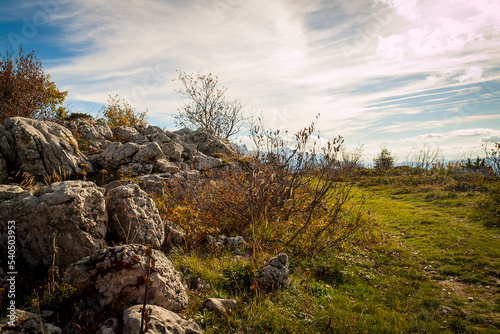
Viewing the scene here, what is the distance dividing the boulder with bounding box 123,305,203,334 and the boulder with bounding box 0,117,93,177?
24.2 feet

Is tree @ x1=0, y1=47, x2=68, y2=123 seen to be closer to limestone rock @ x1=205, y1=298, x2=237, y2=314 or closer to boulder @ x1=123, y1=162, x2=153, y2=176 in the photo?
boulder @ x1=123, y1=162, x2=153, y2=176

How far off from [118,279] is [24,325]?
979 millimetres

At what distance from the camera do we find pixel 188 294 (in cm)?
413

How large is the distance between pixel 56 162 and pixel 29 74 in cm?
1091

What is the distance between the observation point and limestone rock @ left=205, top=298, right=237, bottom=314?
3809mm

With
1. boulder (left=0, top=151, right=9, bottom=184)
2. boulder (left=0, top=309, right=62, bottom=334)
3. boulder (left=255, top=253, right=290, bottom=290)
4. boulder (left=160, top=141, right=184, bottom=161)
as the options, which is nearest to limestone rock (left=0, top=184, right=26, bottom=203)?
boulder (left=0, top=309, right=62, bottom=334)

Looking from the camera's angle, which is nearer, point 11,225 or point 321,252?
point 11,225

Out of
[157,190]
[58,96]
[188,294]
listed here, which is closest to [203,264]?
[188,294]

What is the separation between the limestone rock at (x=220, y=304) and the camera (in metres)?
3.81

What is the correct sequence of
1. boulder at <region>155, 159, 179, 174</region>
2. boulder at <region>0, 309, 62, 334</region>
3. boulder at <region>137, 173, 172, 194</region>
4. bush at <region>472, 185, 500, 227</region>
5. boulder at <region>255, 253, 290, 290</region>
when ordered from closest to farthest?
1. boulder at <region>0, 309, 62, 334</region>
2. boulder at <region>255, 253, 290, 290</region>
3. boulder at <region>137, 173, 172, 194</region>
4. bush at <region>472, 185, 500, 227</region>
5. boulder at <region>155, 159, 179, 174</region>

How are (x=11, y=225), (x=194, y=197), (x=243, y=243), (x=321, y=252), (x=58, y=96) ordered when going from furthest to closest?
(x=58, y=96)
(x=194, y=197)
(x=321, y=252)
(x=243, y=243)
(x=11, y=225)

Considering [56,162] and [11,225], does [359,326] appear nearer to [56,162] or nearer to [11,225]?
[11,225]

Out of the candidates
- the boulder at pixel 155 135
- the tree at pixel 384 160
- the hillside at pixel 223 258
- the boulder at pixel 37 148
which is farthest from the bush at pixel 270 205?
the tree at pixel 384 160

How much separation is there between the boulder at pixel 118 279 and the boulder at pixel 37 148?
627 cm
